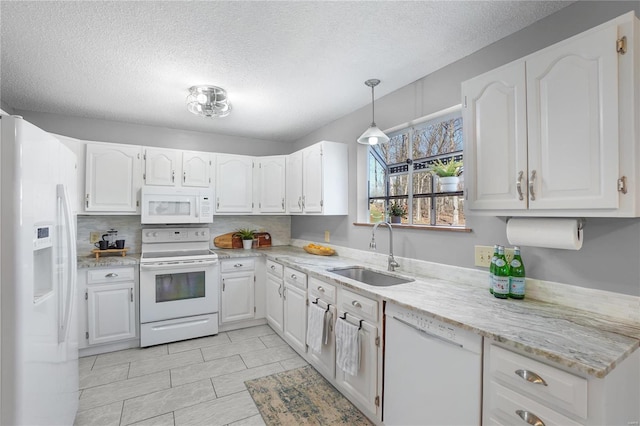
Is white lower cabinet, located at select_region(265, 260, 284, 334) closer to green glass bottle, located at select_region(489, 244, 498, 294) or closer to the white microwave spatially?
the white microwave

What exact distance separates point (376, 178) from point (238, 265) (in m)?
1.90

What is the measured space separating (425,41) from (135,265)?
10.7 ft

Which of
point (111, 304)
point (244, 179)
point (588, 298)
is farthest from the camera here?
point (244, 179)

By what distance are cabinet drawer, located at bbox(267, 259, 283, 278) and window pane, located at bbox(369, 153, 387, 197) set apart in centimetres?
125

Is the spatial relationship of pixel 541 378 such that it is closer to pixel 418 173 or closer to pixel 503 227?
pixel 503 227

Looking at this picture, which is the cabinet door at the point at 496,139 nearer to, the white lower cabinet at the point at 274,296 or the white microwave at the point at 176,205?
the white lower cabinet at the point at 274,296

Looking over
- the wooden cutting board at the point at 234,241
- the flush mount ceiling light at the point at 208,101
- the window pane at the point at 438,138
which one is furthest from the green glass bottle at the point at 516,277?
the wooden cutting board at the point at 234,241

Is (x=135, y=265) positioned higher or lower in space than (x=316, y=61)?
lower

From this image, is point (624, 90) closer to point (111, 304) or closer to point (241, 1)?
point (241, 1)

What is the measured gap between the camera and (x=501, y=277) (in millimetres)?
1674

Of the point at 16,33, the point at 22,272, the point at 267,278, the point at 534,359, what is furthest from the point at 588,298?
the point at 16,33

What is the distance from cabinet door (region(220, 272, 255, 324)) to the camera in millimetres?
3467

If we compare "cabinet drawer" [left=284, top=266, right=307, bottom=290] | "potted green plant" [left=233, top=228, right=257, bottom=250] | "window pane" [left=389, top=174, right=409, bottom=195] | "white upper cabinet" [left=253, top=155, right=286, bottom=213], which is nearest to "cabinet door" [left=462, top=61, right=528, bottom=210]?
"window pane" [left=389, top=174, right=409, bottom=195]

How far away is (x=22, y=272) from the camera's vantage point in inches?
46.9
